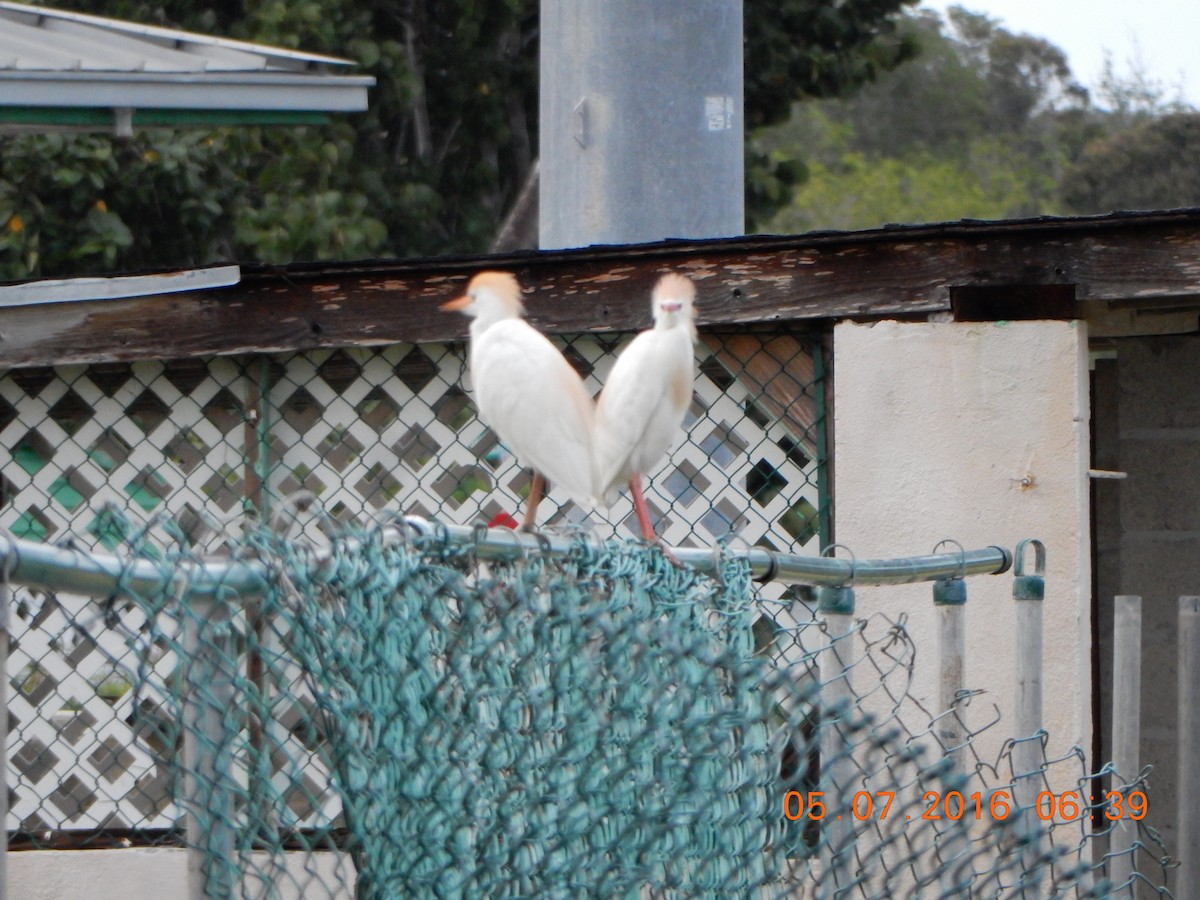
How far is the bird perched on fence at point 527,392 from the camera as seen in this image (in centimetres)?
345

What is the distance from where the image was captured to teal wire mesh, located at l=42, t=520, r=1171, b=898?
1.65 meters

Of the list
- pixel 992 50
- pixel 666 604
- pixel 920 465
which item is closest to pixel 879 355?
pixel 920 465

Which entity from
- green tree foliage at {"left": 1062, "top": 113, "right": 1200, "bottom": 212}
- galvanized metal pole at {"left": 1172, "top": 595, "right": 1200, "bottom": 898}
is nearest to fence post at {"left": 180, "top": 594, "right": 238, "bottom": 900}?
galvanized metal pole at {"left": 1172, "top": 595, "right": 1200, "bottom": 898}

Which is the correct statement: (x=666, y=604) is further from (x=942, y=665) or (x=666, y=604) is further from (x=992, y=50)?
(x=992, y=50)

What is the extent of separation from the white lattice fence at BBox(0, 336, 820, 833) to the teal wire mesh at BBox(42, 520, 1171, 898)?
1.70 m

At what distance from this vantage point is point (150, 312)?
4250 mm

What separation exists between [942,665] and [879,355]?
1.35m

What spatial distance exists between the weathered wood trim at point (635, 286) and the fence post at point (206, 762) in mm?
2551

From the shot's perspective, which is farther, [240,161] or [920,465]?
[240,161]

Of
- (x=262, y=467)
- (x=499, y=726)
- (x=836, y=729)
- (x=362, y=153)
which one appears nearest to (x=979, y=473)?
(x=836, y=729)

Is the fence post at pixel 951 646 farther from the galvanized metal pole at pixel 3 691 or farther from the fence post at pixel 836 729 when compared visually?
the galvanized metal pole at pixel 3 691
